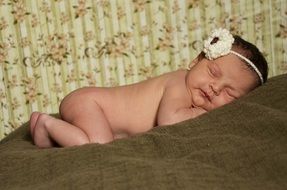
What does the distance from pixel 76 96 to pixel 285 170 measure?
2.76ft

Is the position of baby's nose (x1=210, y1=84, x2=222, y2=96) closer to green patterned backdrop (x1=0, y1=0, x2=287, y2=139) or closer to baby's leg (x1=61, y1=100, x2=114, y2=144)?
baby's leg (x1=61, y1=100, x2=114, y2=144)

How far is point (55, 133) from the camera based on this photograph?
4.54 ft

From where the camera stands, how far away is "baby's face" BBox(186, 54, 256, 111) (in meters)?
1.48

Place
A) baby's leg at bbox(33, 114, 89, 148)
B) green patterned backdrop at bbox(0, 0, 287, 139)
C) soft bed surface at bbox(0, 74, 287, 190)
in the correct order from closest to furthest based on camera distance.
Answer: soft bed surface at bbox(0, 74, 287, 190) → baby's leg at bbox(33, 114, 89, 148) → green patterned backdrop at bbox(0, 0, 287, 139)

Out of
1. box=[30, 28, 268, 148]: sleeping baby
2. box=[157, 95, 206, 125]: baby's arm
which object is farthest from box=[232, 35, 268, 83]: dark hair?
box=[157, 95, 206, 125]: baby's arm

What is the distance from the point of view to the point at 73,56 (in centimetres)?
223

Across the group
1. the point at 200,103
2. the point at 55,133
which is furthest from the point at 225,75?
the point at 55,133

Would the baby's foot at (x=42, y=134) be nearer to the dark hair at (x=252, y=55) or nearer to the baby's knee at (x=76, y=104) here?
the baby's knee at (x=76, y=104)

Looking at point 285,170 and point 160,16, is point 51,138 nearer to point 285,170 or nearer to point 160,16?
point 285,170

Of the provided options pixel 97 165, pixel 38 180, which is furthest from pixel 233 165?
pixel 38 180

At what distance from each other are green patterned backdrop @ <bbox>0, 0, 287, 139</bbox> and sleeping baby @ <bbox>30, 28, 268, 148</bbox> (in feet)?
2.27

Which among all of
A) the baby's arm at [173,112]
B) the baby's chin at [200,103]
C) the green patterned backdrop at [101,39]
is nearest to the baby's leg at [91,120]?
the baby's arm at [173,112]

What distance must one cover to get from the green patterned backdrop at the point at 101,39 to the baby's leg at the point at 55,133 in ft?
2.71

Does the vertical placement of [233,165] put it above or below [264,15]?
below
